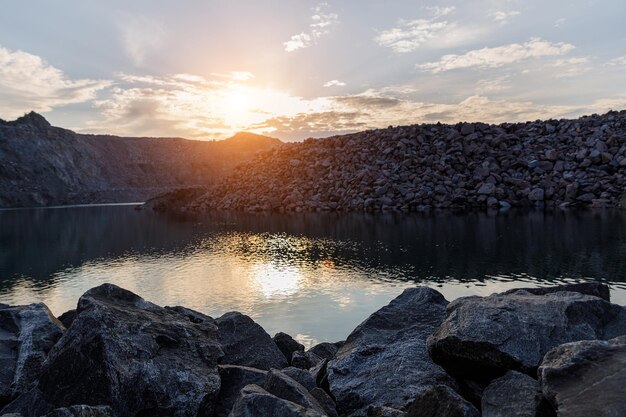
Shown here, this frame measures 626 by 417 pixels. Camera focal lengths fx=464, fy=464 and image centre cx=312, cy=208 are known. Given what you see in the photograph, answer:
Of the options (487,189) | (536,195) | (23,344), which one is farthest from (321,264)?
(536,195)

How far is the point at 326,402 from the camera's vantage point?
831 cm

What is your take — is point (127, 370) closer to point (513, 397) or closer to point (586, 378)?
point (513, 397)

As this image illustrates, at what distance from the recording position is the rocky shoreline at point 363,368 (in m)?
6.19

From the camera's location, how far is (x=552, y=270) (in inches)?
1065

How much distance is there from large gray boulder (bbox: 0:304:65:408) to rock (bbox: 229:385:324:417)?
469cm

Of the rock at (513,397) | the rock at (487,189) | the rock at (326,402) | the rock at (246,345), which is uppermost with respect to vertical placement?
the rock at (513,397)

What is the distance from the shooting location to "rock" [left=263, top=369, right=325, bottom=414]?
24.6 ft

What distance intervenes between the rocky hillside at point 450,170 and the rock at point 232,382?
66216 mm

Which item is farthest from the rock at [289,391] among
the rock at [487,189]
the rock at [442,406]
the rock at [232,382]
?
the rock at [487,189]

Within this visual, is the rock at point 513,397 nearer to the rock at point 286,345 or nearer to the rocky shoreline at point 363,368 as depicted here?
the rocky shoreline at point 363,368

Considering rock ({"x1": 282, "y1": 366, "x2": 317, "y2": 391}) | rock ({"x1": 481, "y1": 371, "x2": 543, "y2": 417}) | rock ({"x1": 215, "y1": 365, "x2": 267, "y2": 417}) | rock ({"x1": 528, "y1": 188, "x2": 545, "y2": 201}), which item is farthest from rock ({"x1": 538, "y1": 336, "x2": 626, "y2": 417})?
rock ({"x1": 528, "y1": 188, "x2": 545, "y2": 201})

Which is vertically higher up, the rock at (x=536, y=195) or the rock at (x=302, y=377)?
the rock at (x=302, y=377)

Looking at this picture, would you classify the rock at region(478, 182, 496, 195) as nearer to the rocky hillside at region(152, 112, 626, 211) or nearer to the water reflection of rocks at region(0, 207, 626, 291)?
the rocky hillside at region(152, 112, 626, 211)

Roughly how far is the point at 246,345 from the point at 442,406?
7125mm
